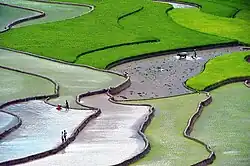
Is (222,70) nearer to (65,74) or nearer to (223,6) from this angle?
(65,74)

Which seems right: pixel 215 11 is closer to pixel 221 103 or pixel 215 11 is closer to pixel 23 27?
pixel 23 27

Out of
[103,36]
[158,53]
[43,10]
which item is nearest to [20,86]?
[158,53]

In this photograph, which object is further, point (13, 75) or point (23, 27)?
point (23, 27)

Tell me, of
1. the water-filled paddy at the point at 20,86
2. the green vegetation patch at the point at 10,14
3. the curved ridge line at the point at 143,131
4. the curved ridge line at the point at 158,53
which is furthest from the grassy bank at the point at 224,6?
the curved ridge line at the point at 143,131

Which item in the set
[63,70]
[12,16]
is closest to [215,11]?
[12,16]

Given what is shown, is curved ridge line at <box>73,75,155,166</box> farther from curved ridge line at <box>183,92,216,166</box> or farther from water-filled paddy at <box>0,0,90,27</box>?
water-filled paddy at <box>0,0,90,27</box>

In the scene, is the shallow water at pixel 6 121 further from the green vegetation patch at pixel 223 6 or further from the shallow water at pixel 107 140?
the green vegetation patch at pixel 223 6

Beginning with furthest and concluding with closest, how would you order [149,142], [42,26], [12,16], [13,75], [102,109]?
[12,16]
[42,26]
[13,75]
[102,109]
[149,142]
